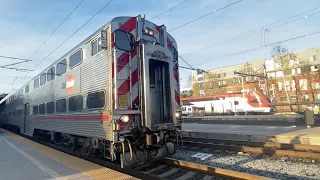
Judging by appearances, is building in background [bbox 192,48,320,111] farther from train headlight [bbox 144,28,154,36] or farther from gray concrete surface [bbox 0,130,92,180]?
gray concrete surface [bbox 0,130,92,180]

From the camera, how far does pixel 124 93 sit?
6.33 metres

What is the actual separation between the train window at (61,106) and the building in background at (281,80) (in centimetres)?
3170

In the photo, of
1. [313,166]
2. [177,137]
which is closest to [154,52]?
[177,137]

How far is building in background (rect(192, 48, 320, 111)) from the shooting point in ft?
132

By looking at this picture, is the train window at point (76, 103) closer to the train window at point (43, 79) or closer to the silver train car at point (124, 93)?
the silver train car at point (124, 93)

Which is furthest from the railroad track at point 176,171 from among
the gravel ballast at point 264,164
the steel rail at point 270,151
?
the steel rail at point 270,151

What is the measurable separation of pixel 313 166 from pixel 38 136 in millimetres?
14592

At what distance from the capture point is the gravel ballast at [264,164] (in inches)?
238

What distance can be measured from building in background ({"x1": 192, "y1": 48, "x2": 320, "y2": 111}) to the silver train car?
31389mm

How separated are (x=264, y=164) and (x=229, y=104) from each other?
33.0 metres

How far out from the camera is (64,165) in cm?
713

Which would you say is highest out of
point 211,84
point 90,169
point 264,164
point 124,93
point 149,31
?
point 211,84

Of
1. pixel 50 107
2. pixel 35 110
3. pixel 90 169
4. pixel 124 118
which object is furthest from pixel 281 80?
pixel 90 169

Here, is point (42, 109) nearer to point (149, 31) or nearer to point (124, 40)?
point (124, 40)
